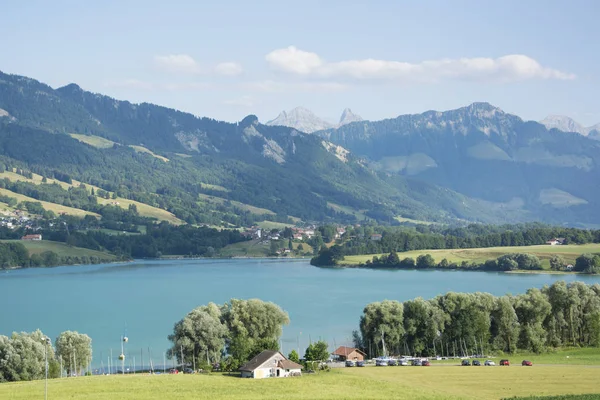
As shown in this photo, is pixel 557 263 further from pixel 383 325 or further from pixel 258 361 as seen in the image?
pixel 258 361

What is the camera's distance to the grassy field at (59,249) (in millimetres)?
164000

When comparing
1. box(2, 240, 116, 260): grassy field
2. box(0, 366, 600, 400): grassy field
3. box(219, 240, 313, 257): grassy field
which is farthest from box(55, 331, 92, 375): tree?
box(219, 240, 313, 257): grassy field

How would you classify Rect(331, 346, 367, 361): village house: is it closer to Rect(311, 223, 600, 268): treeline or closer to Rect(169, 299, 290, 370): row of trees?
Rect(169, 299, 290, 370): row of trees

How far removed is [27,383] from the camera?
4369 centimetres

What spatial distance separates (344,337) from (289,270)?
76.3 metres

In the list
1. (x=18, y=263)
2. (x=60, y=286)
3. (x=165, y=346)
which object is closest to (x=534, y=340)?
(x=165, y=346)

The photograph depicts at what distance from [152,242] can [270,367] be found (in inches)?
5771

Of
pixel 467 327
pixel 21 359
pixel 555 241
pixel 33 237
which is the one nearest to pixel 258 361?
pixel 21 359

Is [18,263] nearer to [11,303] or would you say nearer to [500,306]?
[11,303]

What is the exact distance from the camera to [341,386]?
4253 cm

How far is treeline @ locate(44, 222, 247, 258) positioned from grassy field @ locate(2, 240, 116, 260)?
2.80 m

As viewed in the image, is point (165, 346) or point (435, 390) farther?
point (165, 346)

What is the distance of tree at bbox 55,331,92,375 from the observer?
54125 mm

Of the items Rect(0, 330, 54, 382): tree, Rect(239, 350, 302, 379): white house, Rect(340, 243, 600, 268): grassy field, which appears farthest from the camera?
Rect(340, 243, 600, 268): grassy field
